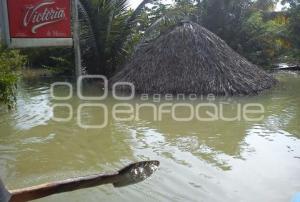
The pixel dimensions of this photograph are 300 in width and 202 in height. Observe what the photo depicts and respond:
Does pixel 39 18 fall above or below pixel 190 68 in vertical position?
above

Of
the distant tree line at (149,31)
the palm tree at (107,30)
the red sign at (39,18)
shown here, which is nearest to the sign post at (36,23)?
the red sign at (39,18)

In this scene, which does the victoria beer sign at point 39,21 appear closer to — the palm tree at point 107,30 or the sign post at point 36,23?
the sign post at point 36,23

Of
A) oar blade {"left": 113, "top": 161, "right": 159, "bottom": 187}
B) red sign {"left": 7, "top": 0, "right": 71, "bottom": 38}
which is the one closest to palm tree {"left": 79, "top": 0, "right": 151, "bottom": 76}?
red sign {"left": 7, "top": 0, "right": 71, "bottom": 38}

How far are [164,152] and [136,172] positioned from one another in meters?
1.06

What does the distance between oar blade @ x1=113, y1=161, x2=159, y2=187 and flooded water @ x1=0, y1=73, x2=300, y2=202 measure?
0.10 meters

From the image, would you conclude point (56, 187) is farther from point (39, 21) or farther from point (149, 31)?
point (149, 31)

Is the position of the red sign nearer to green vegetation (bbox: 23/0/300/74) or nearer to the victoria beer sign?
the victoria beer sign

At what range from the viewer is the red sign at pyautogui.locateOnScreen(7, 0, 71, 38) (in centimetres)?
574

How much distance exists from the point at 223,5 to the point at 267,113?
10191mm

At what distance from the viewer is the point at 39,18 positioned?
5883 mm

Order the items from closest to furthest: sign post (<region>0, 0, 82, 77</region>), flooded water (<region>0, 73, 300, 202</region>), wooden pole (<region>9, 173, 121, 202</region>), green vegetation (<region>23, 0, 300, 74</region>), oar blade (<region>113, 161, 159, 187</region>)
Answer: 1. wooden pole (<region>9, 173, 121, 202</region>)
2. flooded water (<region>0, 73, 300, 202</region>)
3. oar blade (<region>113, 161, 159, 187</region>)
4. sign post (<region>0, 0, 82, 77</region>)
5. green vegetation (<region>23, 0, 300, 74</region>)

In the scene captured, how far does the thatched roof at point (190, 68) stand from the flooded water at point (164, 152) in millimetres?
1490

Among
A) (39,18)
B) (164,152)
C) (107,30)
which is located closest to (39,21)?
(39,18)

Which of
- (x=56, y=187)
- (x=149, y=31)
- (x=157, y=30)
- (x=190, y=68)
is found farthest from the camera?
(x=157, y=30)
